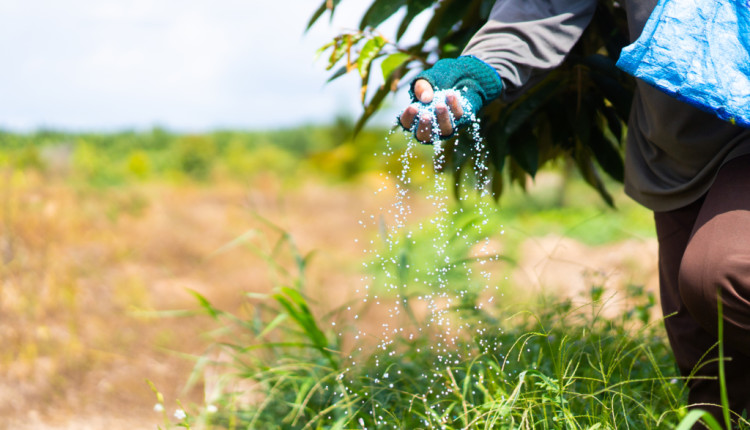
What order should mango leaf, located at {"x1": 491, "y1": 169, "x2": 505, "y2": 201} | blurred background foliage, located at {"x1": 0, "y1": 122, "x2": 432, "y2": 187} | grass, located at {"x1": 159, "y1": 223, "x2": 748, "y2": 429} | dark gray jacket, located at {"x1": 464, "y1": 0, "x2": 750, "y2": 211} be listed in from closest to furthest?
dark gray jacket, located at {"x1": 464, "y1": 0, "x2": 750, "y2": 211}, grass, located at {"x1": 159, "y1": 223, "x2": 748, "y2": 429}, mango leaf, located at {"x1": 491, "y1": 169, "x2": 505, "y2": 201}, blurred background foliage, located at {"x1": 0, "y1": 122, "x2": 432, "y2": 187}

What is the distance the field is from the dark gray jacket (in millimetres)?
308

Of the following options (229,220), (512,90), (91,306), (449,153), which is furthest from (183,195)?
(512,90)

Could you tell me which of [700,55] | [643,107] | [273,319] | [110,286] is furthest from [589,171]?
[110,286]

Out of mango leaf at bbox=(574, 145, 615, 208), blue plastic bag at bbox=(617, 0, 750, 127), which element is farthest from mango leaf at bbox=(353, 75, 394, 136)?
blue plastic bag at bbox=(617, 0, 750, 127)

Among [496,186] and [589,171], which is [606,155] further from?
[496,186]

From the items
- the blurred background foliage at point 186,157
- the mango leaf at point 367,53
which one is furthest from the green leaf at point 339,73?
the blurred background foliage at point 186,157

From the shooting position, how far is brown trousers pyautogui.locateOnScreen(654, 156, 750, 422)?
1.21 metres

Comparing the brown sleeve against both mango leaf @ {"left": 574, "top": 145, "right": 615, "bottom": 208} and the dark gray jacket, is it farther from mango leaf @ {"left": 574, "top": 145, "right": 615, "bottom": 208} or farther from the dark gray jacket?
mango leaf @ {"left": 574, "top": 145, "right": 615, "bottom": 208}

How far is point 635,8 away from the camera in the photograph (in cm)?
141

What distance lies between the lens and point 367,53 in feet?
5.65

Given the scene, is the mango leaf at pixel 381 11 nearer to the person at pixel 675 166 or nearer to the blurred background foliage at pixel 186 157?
the person at pixel 675 166

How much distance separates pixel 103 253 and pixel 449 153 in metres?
4.14

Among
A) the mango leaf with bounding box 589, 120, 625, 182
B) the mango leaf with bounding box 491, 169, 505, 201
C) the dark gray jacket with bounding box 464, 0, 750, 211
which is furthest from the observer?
the mango leaf with bounding box 491, 169, 505, 201

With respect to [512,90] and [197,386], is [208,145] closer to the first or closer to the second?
[197,386]
